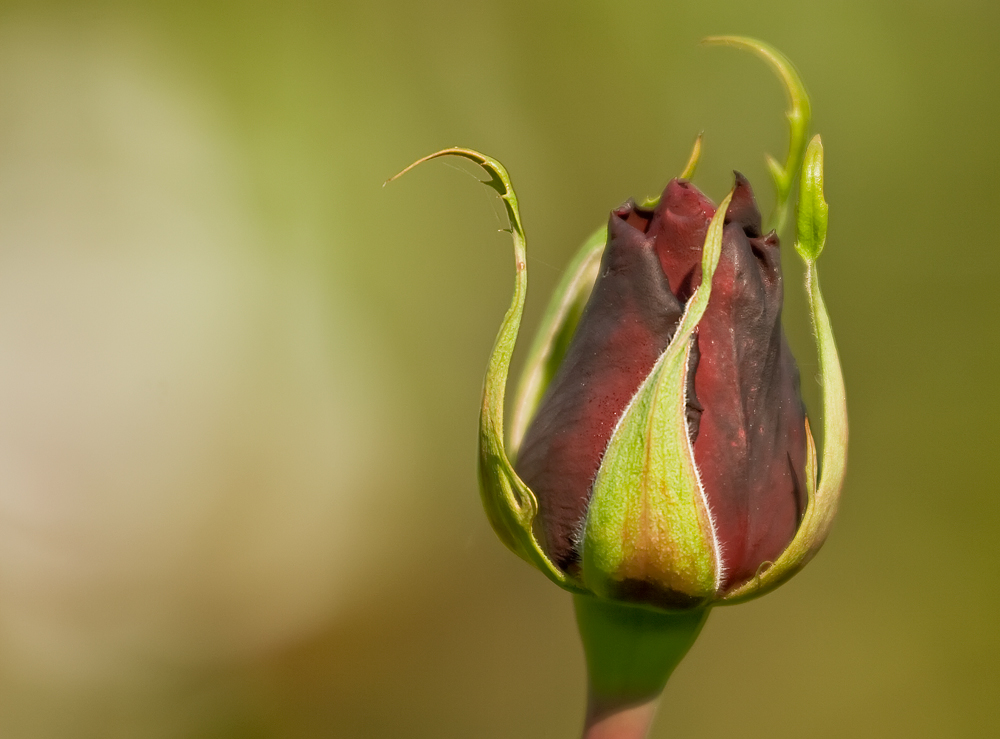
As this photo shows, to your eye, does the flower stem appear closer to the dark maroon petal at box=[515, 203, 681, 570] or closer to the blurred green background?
the dark maroon petal at box=[515, 203, 681, 570]

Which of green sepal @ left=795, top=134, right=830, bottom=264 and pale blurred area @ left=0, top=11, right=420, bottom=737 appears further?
pale blurred area @ left=0, top=11, right=420, bottom=737

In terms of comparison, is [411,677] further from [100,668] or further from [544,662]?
[100,668]

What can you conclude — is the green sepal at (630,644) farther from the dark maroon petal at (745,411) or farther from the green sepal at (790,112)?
the green sepal at (790,112)

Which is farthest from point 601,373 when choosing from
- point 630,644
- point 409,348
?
point 409,348

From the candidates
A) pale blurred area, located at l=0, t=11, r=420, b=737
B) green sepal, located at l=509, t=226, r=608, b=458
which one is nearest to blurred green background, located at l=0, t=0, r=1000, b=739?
pale blurred area, located at l=0, t=11, r=420, b=737

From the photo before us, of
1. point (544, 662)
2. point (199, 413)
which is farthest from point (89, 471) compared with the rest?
point (544, 662)

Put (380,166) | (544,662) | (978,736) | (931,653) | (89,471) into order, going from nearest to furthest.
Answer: (978,736)
(931,653)
(544,662)
(89,471)
(380,166)

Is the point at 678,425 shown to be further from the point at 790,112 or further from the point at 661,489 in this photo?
the point at 790,112
